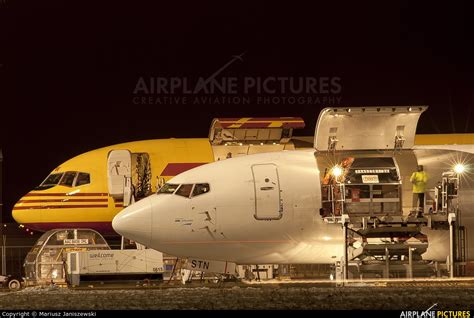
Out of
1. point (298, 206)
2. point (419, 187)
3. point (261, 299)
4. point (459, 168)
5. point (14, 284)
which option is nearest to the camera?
point (261, 299)

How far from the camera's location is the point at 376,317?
17797 mm

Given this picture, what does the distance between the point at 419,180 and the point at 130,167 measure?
434 inches

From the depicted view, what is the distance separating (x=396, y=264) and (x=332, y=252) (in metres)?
1.62

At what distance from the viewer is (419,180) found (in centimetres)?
2484

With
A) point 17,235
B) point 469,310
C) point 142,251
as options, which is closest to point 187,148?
point 142,251

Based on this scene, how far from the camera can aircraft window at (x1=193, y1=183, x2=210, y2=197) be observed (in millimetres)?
25422

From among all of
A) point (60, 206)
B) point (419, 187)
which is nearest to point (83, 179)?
point (60, 206)

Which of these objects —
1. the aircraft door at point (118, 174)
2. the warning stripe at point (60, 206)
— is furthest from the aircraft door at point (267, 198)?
the warning stripe at point (60, 206)

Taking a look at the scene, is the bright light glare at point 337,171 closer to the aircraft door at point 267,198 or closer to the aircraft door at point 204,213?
the aircraft door at point 267,198

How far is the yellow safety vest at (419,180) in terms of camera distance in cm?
2482

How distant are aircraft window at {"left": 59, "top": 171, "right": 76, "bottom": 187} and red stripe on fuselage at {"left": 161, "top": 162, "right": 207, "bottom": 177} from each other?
3.55 metres

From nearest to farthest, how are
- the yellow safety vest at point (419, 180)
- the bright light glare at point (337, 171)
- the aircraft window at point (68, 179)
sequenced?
the yellow safety vest at point (419, 180)
the bright light glare at point (337, 171)
the aircraft window at point (68, 179)

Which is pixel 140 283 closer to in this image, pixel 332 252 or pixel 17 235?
pixel 332 252

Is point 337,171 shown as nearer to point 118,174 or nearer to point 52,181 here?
point 118,174
